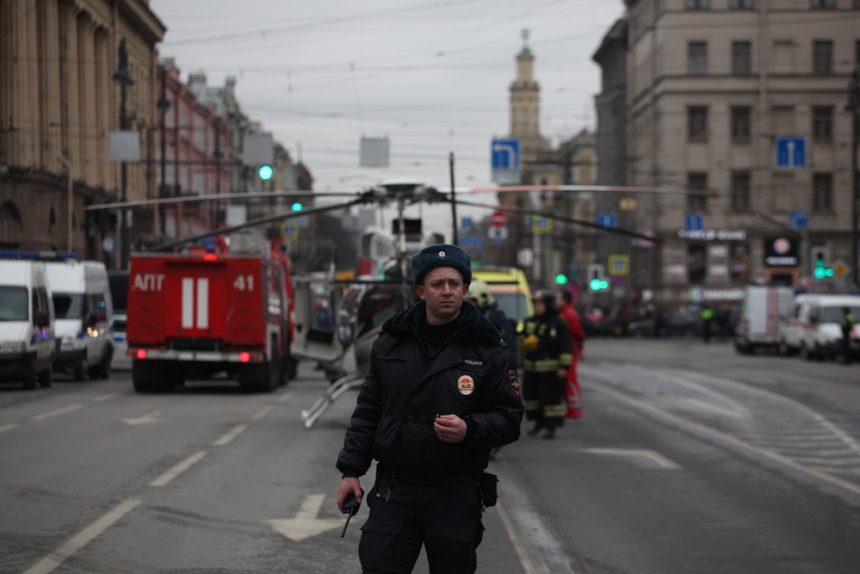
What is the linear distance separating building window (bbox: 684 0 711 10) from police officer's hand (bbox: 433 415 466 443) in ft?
267

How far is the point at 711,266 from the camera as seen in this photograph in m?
85.6

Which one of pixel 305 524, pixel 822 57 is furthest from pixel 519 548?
pixel 822 57

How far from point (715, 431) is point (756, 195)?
216 feet

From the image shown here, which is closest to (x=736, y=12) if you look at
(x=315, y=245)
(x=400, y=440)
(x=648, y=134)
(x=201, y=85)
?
(x=648, y=134)

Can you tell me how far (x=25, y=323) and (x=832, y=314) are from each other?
28.9 m

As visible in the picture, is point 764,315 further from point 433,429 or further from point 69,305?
point 433,429

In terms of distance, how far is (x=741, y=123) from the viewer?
86.4 meters

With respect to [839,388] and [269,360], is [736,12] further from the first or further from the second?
[269,360]

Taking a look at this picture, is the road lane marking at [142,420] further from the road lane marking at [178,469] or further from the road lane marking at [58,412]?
the road lane marking at [178,469]

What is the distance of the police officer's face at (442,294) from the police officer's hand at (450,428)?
1.39 ft

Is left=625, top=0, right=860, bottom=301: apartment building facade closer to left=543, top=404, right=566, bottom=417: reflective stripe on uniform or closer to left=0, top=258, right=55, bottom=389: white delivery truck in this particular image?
left=0, top=258, right=55, bottom=389: white delivery truck

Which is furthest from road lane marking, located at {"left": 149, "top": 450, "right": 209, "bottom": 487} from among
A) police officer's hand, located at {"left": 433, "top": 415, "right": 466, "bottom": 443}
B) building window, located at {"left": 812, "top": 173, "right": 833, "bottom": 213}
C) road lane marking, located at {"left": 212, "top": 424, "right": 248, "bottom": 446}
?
building window, located at {"left": 812, "top": 173, "right": 833, "bottom": 213}

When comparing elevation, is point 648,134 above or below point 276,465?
above

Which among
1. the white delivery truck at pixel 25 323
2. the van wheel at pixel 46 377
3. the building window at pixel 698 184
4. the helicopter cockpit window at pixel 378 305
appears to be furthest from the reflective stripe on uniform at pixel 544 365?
the building window at pixel 698 184
